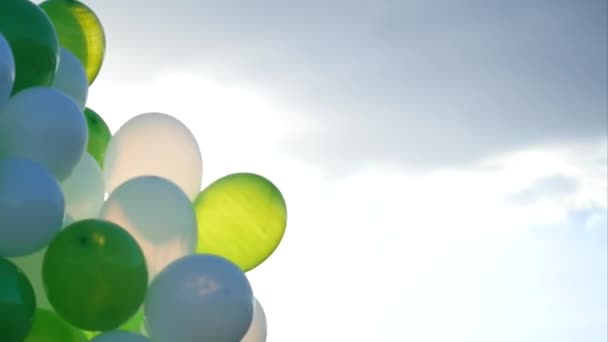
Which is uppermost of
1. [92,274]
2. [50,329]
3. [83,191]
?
[83,191]

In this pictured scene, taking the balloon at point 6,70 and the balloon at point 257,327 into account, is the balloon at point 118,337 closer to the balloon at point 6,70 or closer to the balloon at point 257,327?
the balloon at point 257,327

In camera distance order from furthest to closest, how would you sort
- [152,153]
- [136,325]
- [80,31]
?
[80,31], [152,153], [136,325]

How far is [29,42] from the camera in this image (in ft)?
13.2

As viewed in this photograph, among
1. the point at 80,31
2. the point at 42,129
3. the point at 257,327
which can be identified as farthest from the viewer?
the point at 80,31

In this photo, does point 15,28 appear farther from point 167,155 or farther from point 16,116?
point 167,155

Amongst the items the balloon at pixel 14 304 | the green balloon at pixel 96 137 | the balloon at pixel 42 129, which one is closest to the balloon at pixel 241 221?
the green balloon at pixel 96 137

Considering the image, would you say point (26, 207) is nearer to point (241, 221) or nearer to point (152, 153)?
point (152, 153)

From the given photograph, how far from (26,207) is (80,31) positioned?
1.61m

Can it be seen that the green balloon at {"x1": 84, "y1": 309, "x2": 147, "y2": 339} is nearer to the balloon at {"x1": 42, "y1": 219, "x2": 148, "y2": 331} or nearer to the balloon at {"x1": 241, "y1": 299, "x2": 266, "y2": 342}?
the balloon at {"x1": 42, "y1": 219, "x2": 148, "y2": 331}

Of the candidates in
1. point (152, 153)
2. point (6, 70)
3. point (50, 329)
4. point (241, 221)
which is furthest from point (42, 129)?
point (241, 221)

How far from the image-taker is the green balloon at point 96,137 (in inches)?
186

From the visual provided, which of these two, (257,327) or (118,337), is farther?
(257,327)

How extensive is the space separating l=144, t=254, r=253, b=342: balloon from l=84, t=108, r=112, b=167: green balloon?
3.71ft

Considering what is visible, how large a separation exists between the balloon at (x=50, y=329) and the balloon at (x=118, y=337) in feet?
0.48
